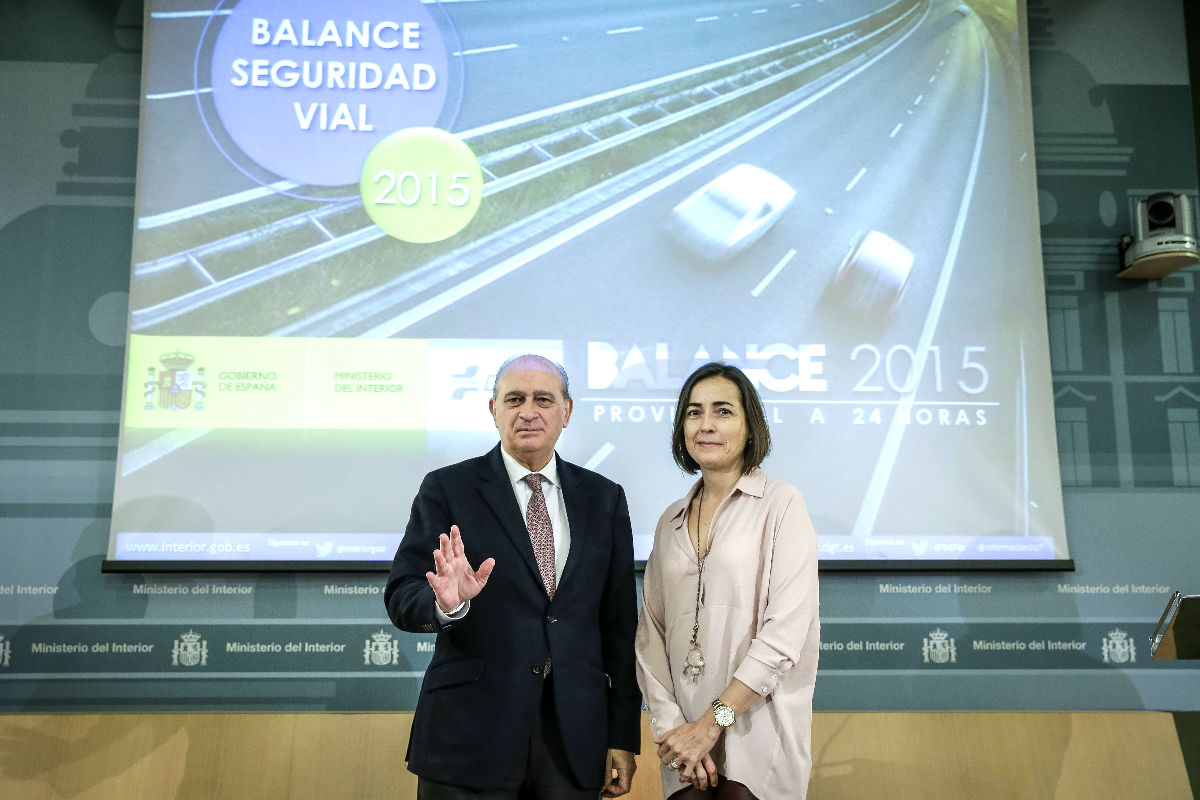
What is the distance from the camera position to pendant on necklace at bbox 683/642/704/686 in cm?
194

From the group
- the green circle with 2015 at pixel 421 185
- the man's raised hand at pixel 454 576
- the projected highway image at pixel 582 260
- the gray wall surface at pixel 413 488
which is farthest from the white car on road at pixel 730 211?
the man's raised hand at pixel 454 576

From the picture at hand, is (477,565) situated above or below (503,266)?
below

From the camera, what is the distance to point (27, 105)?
12.4 feet

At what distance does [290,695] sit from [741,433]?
7.57 feet

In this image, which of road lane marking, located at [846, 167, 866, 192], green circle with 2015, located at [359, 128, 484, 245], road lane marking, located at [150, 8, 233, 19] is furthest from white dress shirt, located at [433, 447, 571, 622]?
road lane marking, located at [150, 8, 233, 19]

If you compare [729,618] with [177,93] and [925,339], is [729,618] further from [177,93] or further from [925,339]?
[177,93]

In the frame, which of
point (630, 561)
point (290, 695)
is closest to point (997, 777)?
point (630, 561)

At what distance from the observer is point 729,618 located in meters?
1.94

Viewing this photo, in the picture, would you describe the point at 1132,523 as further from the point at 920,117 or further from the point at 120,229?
the point at 120,229

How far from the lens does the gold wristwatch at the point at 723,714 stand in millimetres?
1843

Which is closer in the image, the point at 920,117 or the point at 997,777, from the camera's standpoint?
the point at 997,777

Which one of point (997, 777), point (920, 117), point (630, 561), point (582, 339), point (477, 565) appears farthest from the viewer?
point (920, 117)

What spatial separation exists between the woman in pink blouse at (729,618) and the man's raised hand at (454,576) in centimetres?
48

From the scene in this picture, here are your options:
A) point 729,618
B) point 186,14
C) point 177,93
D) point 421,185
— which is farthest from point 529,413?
point 186,14
